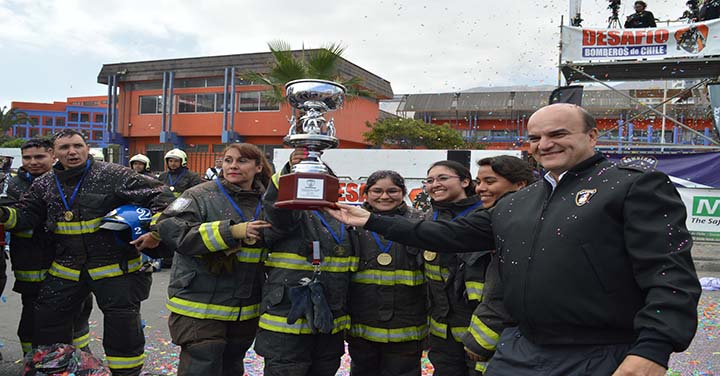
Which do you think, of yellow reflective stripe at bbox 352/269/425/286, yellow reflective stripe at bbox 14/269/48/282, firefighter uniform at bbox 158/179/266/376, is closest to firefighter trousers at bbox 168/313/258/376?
firefighter uniform at bbox 158/179/266/376

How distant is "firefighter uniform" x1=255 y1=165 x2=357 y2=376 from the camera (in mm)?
3244

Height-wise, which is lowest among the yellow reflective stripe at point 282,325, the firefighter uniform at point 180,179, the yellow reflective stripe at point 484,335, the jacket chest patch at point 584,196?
the yellow reflective stripe at point 282,325

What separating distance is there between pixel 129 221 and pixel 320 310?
1624 millimetres

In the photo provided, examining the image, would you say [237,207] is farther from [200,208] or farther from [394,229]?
[394,229]

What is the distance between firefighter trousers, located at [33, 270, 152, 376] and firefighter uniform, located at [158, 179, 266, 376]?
74 centimetres

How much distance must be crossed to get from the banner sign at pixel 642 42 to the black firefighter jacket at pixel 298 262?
30.4ft

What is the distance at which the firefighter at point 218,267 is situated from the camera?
3283 mm

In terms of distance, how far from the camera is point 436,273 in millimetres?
3486

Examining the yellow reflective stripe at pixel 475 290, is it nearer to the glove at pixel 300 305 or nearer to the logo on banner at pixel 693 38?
the glove at pixel 300 305

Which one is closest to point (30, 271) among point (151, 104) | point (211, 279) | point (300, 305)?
point (211, 279)

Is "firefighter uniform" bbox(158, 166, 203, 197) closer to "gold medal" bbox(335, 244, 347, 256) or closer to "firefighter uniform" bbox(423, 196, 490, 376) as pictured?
"gold medal" bbox(335, 244, 347, 256)

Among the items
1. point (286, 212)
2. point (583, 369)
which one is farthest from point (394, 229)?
point (583, 369)

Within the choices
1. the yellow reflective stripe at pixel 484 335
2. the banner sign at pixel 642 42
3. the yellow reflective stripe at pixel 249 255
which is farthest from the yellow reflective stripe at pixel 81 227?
the banner sign at pixel 642 42

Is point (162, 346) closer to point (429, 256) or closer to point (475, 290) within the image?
point (429, 256)
